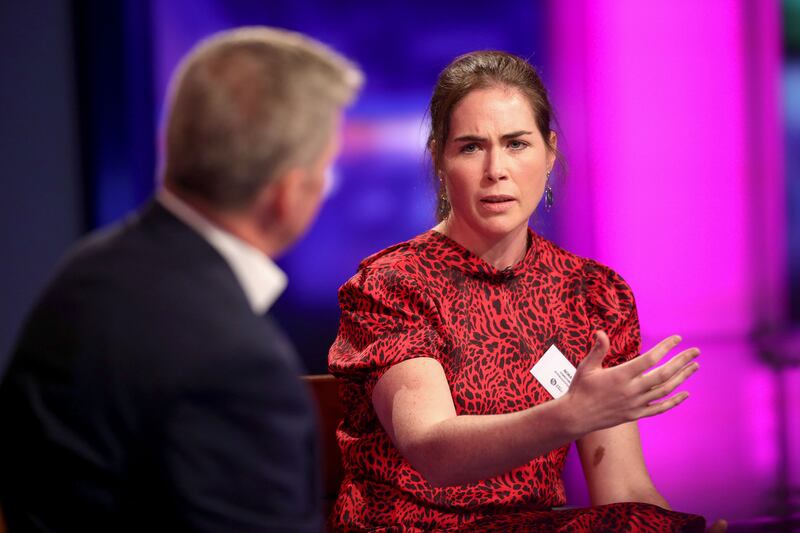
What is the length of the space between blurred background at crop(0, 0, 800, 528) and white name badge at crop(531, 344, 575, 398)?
87 centimetres

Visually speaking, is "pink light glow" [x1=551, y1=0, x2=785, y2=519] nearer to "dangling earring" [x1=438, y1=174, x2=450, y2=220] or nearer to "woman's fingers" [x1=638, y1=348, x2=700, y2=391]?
"dangling earring" [x1=438, y1=174, x2=450, y2=220]

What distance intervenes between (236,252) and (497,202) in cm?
96

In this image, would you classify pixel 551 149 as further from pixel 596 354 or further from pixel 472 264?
pixel 596 354

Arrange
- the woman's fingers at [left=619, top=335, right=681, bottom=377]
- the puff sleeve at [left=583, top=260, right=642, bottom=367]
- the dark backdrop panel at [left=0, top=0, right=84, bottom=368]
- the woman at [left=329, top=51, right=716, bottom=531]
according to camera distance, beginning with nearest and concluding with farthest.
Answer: the woman's fingers at [left=619, top=335, right=681, bottom=377], the woman at [left=329, top=51, right=716, bottom=531], the puff sleeve at [left=583, top=260, right=642, bottom=367], the dark backdrop panel at [left=0, top=0, right=84, bottom=368]

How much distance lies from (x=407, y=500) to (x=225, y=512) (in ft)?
3.13

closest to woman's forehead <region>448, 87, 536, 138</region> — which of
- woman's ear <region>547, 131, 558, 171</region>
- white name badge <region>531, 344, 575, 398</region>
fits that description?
woman's ear <region>547, 131, 558, 171</region>

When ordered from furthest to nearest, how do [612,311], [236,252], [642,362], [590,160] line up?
[590,160], [612,311], [642,362], [236,252]

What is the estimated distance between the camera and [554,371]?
189 cm

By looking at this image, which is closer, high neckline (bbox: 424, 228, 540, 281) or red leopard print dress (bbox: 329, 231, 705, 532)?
red leopard print dress (bbox: 329, 231, 705, 532)

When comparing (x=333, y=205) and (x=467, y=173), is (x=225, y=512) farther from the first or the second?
(x=333, y=205)

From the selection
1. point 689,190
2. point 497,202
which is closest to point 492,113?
point 497,202

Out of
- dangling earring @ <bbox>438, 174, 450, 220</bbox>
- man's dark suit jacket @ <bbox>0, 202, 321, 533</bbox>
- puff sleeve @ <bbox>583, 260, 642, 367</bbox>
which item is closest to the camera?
man's dark suit jacket @ <bbox>0, 202, 321, 533</bbox>

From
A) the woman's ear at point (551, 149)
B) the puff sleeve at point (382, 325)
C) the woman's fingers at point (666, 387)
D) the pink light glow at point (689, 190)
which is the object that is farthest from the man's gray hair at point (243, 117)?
the pink light glow at point (689, 190)

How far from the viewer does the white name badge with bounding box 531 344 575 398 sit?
1867 mm
